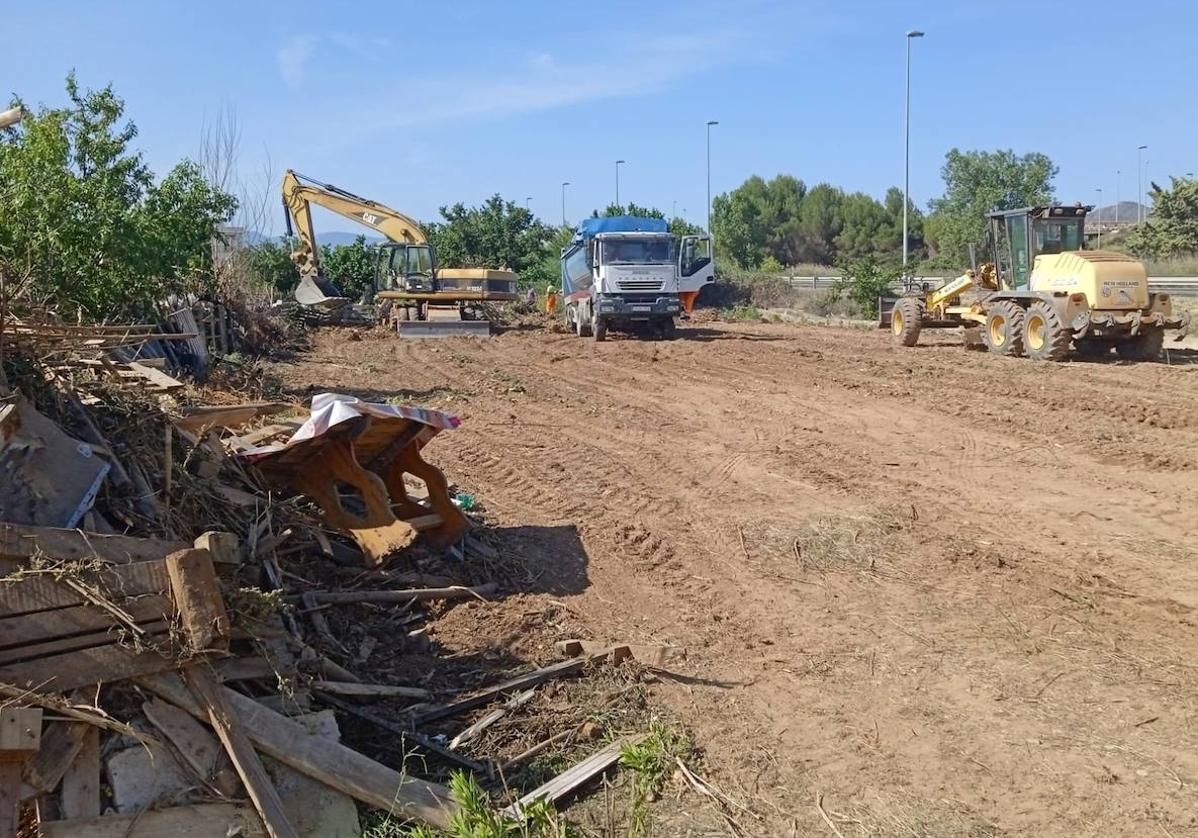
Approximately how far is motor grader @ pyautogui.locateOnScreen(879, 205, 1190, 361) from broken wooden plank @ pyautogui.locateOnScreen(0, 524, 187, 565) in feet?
51.6

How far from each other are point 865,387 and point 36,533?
12494 millimetres

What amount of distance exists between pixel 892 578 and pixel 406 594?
3135 millimetres

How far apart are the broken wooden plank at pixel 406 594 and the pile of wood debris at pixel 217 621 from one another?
0.04 ft

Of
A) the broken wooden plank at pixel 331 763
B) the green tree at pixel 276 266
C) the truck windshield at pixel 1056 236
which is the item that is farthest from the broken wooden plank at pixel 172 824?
the green tree at pixel 276 266

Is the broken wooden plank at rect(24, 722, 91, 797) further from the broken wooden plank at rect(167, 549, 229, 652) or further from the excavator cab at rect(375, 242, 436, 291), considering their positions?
the excavator cab at rect(375, 242, 436, 291)

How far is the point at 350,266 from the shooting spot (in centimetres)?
3959

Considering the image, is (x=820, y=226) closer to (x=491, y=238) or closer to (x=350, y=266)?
(x=491, y=238)

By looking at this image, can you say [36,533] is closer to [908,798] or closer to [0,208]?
[908,798]

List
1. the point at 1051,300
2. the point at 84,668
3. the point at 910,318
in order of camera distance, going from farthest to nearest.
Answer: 1. the point at 910,318
2. the point at 1051,300
3. the point at 84,668

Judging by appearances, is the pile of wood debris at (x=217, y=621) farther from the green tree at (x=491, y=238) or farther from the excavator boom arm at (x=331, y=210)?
the green tree at (x=491, y=238)

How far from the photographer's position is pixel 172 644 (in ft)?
13.3

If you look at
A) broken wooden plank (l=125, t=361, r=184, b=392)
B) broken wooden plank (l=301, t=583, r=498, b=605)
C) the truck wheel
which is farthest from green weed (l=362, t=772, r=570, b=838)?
the truck wheel

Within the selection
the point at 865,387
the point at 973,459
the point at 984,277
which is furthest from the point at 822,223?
the point at 973,459

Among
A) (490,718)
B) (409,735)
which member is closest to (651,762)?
(490,718)
